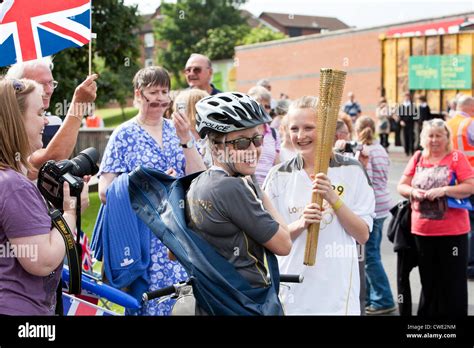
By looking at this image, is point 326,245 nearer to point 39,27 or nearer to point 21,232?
point 21,232

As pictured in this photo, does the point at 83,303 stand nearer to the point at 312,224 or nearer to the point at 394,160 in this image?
the point at 312,224

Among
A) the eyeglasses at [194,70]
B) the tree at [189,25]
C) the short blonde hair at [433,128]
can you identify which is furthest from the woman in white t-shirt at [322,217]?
the tree at [189,25]

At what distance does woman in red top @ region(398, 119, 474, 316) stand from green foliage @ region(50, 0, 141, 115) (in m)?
10.9

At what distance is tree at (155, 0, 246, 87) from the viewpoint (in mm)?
73125

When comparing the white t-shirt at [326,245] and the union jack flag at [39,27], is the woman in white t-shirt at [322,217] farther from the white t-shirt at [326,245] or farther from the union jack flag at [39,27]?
the union jack flag at [39,27]

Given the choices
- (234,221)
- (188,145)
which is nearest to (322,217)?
(188,145)

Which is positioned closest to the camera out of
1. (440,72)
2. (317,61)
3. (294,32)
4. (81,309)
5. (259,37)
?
(81,309)

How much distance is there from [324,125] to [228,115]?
77cm

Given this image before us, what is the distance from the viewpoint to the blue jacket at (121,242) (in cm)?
427

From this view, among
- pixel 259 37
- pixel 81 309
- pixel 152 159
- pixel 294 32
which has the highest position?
pixel 294 32

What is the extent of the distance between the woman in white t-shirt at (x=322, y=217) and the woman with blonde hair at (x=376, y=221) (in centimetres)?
292

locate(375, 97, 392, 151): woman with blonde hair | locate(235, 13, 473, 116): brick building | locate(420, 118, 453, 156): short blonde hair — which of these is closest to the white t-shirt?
locate(420, 118, 453, 156): short blonde hair

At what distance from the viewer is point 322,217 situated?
4051 millimetres

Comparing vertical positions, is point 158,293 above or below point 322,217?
below
